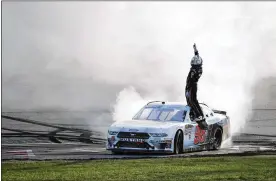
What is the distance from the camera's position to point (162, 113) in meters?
17.7

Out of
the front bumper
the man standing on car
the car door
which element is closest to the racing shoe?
the man standing on car

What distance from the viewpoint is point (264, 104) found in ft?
98.7

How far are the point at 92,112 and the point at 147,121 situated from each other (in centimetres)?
2416

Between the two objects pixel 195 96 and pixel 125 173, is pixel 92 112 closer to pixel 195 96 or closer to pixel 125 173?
pixel 195 96

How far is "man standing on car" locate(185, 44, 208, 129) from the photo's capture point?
59.3 ft

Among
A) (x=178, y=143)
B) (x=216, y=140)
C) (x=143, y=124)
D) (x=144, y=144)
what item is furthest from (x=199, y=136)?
(x=144, y=144)

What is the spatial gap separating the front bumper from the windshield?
1299 mm

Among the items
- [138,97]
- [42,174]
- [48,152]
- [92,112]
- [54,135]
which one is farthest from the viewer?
[92,112]

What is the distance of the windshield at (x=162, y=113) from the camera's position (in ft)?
57.5

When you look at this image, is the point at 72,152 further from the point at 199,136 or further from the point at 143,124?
the point at 199,136

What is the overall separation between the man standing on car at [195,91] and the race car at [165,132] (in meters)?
0.18

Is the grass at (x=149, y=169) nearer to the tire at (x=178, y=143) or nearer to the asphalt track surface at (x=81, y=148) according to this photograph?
the asphalt track surface at (x=81, y=148)

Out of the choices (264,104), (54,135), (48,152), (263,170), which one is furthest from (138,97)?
(263,170)

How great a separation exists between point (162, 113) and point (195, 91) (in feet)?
4.96
